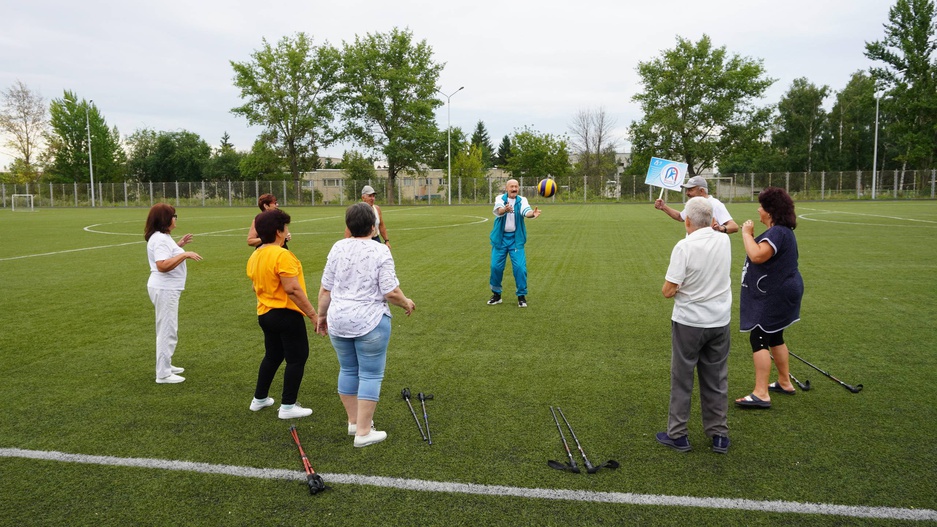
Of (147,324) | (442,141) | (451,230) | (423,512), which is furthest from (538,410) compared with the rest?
(442,141)

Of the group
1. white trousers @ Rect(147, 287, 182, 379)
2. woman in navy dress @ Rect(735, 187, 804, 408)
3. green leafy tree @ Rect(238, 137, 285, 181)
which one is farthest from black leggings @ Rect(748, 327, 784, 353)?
green leafy tree @ Rect(238, 137, 285, 181)

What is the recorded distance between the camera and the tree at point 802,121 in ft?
255

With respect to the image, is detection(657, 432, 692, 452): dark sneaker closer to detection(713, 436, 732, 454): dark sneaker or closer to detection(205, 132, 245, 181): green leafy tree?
detection(713, 436, 732, 454): dark sneaker

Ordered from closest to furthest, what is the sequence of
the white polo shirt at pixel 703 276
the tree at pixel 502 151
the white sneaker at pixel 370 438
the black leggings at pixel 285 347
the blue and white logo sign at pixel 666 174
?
the white polo shirt at pixel 703 276 < the white sneaker at pixel 370 438 < the black leggings at pixel 285 347 < the blue and white logo sign at pixel 666 174 < the tree at pixel 502 151

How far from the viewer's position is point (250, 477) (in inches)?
160

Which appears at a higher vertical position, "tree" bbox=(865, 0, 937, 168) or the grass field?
"tree" bbox=(865, 0, 937, 168)

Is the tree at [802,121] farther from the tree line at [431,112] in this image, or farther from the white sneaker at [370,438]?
the white sneaker at [370,438]

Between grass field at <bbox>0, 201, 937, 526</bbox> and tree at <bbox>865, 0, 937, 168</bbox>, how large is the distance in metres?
Answer: 60.5

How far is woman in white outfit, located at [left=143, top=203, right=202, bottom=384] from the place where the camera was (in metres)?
5.88

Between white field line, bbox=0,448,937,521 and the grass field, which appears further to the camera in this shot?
the grass field

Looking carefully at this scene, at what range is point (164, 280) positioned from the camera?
5988 millimetres

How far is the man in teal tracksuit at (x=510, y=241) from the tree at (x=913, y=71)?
64245mm

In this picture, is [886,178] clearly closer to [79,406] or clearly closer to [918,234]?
[918,234]

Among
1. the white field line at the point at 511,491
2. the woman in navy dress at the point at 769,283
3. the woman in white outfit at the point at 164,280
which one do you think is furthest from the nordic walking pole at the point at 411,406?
the woman in navy dress at the point at 769,283
